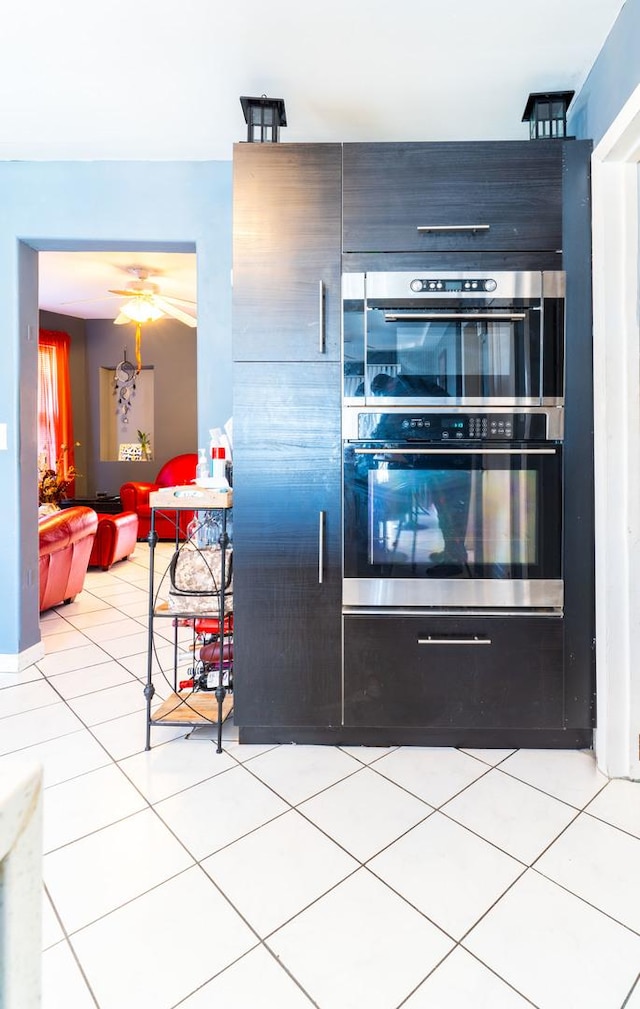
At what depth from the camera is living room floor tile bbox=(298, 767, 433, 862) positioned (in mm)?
1541

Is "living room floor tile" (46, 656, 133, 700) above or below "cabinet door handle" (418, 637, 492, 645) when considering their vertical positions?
below

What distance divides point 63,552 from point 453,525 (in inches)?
108

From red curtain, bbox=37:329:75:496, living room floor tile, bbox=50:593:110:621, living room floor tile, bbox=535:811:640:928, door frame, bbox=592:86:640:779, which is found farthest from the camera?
red curtain, bbox=37:329:75:496

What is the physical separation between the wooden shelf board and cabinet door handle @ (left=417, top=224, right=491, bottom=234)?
6.27 ft

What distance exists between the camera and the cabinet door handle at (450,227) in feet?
6.23

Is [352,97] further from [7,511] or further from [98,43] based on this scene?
[7,511]

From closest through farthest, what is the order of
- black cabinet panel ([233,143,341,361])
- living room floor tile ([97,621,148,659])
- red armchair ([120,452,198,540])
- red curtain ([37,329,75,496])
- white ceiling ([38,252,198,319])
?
1. black cabinet panel ([233,143,341,361])
2. living room floor tile ([97,621,148,659])
3. white ceiling ([38,252,198,319])
4. red armchair ([120,452,198,540])
5. red curtain ([37,329,75,496])

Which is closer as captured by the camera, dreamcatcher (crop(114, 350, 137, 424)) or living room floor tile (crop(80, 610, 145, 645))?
living room floor tile (crop(80, 610, 145, 645))

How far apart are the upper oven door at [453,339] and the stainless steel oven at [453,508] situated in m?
0.07

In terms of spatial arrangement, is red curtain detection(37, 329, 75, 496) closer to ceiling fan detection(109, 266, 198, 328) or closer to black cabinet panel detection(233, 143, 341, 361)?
ceiling fan detection(109, 266, 198, 328)

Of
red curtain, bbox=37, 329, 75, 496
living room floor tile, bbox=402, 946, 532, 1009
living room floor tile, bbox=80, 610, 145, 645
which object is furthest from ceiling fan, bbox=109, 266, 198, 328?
living room floor tile, bbox=402, 946, 532, 1009

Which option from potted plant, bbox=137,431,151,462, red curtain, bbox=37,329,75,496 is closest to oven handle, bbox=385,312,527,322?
red curtain, bbox=37,329,75,496

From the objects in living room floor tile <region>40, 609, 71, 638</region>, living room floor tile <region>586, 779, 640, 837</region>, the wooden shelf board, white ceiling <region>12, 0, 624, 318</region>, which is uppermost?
white ceiling <region>12, 0, 624, 318</region>

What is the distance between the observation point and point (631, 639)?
1.84m
